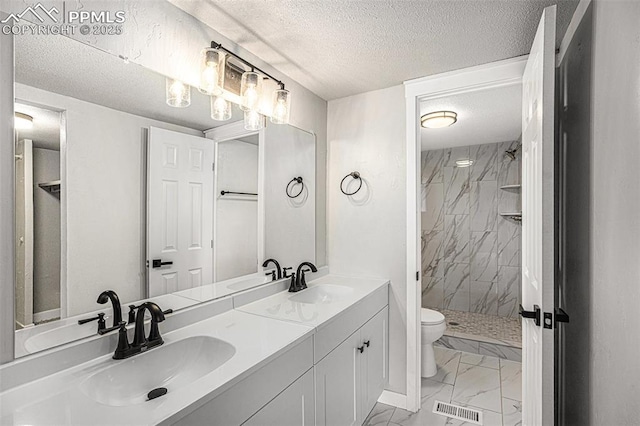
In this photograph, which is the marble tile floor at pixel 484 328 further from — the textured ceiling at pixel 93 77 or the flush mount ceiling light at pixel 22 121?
the flush mount ceiling light at pixel 22 121

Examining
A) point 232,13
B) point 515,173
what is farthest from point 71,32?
point 515,173

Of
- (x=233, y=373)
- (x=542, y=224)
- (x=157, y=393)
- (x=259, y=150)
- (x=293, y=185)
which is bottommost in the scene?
(x=157, y=393)

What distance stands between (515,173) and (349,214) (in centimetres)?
262

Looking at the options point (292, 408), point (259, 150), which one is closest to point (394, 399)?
point (292, 408)

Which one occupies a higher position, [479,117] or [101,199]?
[479,117]

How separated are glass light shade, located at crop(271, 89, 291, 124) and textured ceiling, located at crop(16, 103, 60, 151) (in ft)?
3.73

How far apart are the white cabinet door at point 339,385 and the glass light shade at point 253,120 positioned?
1.30 m

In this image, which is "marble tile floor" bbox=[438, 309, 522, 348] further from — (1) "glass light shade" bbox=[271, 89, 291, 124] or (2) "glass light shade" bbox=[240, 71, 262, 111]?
(2) "glass light shade" bbox=[240, 71, 262, 111]

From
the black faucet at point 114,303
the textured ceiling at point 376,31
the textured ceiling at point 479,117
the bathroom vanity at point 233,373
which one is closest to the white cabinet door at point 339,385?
the bathroom vanity at point 233,373

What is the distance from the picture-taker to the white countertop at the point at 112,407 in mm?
838

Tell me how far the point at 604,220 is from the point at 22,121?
1.90 meters

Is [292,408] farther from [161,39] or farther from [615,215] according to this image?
[161,39]

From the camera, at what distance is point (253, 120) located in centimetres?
192

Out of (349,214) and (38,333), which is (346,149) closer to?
(349,214)
